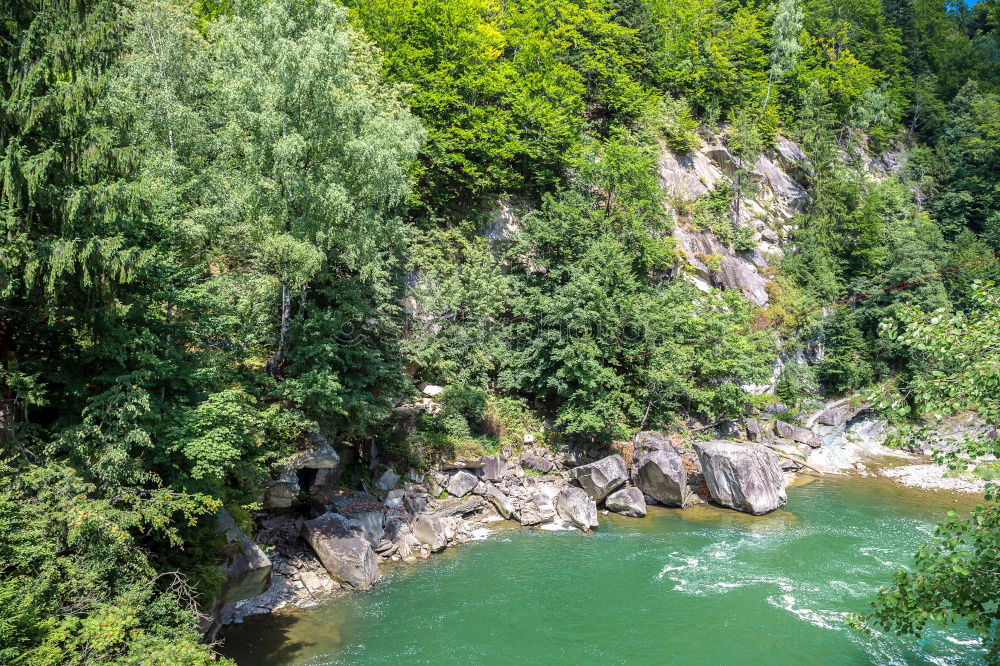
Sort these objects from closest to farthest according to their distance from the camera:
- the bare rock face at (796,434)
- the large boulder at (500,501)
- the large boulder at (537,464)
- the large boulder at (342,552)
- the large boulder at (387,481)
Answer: the large boulder at (342,552) → the large boulder at (387,481) → the large boulder at (500,501) → the large boulder at (537,464) → the bare rock face at (796,434)

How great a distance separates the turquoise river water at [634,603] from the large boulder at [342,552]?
61cm

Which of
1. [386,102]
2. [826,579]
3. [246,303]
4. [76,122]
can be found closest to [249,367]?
[246,303]

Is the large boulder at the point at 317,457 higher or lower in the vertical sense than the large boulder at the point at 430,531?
higher

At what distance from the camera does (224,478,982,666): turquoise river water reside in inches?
526

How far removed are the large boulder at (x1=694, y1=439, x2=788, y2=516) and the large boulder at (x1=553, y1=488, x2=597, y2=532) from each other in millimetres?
5210

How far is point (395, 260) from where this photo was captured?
67.3 feet

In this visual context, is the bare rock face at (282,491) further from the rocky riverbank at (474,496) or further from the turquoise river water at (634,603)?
the turquoise river water at (634,603)

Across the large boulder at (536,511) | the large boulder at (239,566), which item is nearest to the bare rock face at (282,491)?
the large boulder at (239,566)

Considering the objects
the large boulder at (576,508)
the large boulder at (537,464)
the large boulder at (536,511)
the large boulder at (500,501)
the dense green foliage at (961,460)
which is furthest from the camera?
the large boulder at (537,464)

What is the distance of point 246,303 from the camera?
51.8ft

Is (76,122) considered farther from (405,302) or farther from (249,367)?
(405,302)

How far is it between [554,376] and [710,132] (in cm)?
2542

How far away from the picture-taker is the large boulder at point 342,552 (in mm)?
16094

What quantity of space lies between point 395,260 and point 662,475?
13.1 metres
